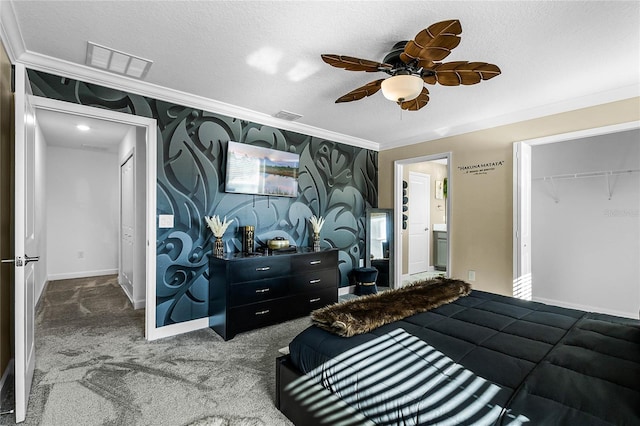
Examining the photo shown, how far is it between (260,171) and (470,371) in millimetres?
3139

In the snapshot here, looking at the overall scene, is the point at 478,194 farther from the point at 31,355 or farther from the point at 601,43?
the point at 31,355

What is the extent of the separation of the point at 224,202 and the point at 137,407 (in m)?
2.14

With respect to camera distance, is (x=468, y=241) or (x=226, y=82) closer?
(x=226, y=82)

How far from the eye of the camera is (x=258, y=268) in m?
3.27

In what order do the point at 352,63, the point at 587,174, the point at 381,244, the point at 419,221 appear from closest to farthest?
the point at 352,63
the point at 587,174
the point at 381,244
the point at 419,221

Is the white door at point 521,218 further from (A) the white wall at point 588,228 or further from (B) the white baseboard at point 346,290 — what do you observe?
(B) the white baseboard at point 346,290

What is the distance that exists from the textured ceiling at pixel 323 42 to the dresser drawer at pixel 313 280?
1.98 meters

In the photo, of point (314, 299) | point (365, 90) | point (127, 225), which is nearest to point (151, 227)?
point (314, 299)

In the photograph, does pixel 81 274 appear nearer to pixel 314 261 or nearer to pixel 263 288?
pixel 263 288

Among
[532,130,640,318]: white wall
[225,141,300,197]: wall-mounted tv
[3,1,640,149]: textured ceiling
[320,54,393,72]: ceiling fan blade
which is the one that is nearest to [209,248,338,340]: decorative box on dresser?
[225,141,300,197]: wall-mounted tv

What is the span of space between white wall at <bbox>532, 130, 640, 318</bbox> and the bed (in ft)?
8.18

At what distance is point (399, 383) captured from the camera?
4.38 feet

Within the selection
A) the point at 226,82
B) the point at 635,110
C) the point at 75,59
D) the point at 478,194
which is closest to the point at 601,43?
the point at 635,110

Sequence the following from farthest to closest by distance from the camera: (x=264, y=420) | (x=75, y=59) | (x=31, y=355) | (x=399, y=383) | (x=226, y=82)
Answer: (x=226, y=82)
(x=75, y=59)
(x=31, y=355)
(x=264, y=420)
(x=399, y=383)
